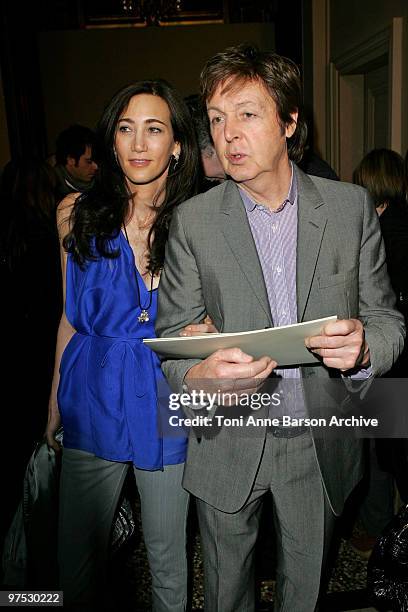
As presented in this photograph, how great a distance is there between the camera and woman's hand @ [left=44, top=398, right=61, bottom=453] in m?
1.81

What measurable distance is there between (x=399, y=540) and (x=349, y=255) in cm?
84

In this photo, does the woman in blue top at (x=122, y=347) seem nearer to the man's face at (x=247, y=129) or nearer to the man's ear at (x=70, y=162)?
the man's face at (x=247, y=129)

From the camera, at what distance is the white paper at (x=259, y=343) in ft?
3.70

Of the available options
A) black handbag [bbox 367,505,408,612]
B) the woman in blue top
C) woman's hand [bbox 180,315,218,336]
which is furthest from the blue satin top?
black handbag [bbox 367,505,408,612]

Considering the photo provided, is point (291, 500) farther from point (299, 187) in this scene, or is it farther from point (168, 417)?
point (299, 187)

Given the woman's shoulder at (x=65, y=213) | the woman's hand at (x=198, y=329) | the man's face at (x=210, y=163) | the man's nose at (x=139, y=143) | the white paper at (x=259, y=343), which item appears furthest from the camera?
the man's face at (x=210, y=163)

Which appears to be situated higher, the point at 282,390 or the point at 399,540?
the point at 282,390

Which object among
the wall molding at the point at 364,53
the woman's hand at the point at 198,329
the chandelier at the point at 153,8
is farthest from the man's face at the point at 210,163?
the chandelier at the point at 153,8

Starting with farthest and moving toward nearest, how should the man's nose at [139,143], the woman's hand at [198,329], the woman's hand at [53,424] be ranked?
1. the woman's hand at [53,424]
2. the man's nose at [139,143]
3. the woman's hand at [198,329]

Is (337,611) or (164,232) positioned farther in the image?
(337,611)

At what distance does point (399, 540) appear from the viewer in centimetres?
163

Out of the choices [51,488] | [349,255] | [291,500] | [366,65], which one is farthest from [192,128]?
[366,65]

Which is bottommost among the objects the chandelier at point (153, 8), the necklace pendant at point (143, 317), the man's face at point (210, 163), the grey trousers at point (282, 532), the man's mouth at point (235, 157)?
the grey trousers at point (282, 532)

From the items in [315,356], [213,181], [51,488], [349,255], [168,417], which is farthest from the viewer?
[213,181]
